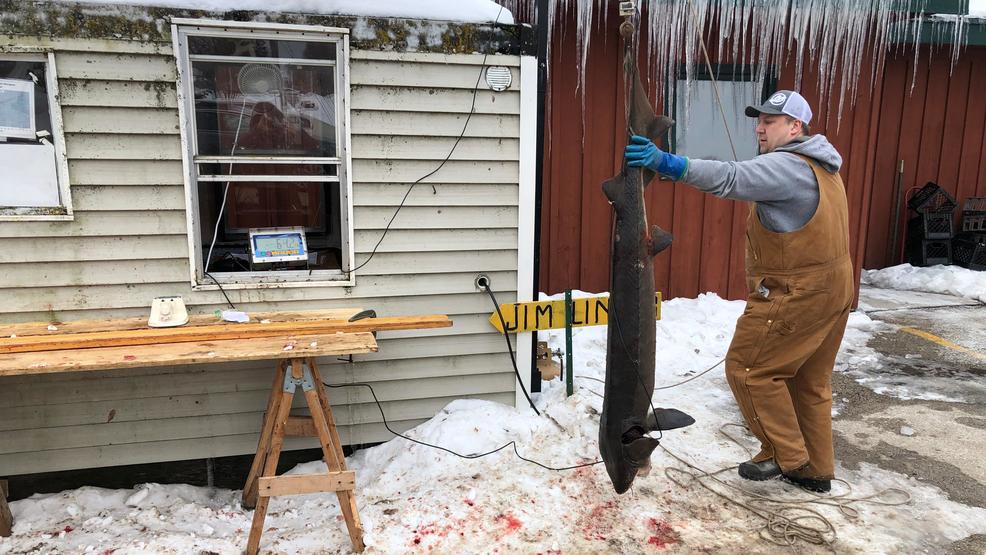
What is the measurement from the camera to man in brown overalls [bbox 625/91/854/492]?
3096mm

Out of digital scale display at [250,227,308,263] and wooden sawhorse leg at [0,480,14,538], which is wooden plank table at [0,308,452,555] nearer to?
wooden sawhorse leg at [0,480,14,538]

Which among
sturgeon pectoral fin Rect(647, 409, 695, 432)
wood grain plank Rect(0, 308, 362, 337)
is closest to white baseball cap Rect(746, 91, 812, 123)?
sturgeon pectoral fin Rect(647, 409, 695, 432)

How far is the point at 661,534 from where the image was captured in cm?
314

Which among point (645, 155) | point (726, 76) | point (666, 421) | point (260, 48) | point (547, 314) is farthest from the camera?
point (726, 76)

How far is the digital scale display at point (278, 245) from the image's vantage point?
155 inches

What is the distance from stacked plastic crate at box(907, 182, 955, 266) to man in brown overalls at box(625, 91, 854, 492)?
22.7ft

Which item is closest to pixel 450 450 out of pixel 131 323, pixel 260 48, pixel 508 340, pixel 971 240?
pixel 508 340

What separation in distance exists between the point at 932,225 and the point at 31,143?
10.3m

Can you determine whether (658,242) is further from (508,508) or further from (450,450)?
(450,450)

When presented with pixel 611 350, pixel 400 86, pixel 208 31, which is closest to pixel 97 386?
pixel 208 31

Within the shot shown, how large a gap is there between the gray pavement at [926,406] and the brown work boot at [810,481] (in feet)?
1.49

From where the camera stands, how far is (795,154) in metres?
3.17

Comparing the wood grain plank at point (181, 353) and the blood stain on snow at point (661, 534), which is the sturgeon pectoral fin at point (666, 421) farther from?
the wood grain plank at point (181, 353)

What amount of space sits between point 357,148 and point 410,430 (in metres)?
1.87
